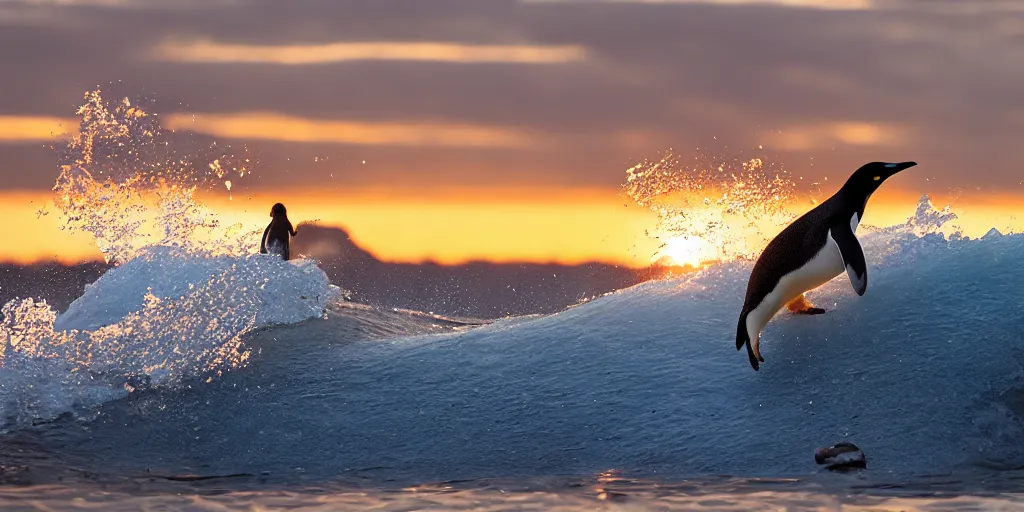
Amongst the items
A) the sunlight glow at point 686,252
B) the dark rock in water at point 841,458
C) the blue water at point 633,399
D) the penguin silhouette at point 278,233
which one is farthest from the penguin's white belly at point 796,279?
the penguin silhouette at point 278,233

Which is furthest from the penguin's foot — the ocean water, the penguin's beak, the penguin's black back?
the penguin's beak

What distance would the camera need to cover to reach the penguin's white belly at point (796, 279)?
9.73m

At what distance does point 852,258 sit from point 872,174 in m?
1.06

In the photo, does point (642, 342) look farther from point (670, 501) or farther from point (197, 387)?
point (197, 387)

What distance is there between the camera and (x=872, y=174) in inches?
405

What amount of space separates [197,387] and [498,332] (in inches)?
124

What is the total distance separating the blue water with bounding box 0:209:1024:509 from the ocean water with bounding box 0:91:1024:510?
0.08 ft

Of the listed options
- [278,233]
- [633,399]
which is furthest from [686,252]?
[278,233]

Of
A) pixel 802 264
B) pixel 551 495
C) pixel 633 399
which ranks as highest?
pixel 802 264

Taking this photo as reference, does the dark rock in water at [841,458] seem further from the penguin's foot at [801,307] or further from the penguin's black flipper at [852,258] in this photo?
the penguin's foot at [801,307]

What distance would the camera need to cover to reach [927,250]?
37.0 feet

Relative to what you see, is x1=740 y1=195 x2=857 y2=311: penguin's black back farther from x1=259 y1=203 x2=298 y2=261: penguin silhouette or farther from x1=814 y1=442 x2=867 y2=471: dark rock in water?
x1=259 y1=203 x2=298 y2=261: penguin silhouette

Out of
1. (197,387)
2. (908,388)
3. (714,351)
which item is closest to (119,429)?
(197,387)

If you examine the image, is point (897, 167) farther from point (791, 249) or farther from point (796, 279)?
point (796, 279)
